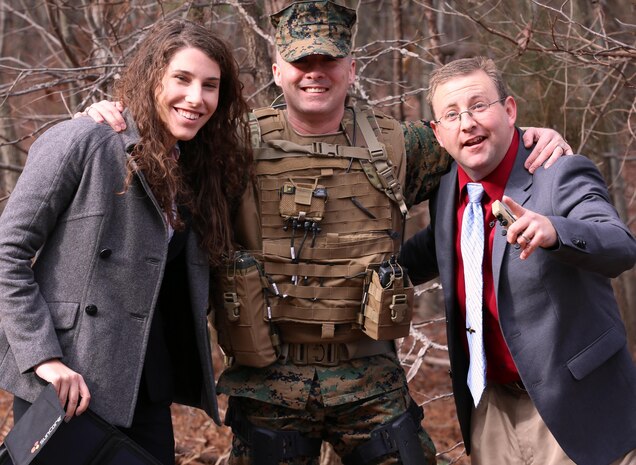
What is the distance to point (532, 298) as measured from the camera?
3314 mm

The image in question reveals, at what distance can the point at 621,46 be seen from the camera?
4352mm

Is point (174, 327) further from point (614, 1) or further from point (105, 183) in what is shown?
point (614, 1)

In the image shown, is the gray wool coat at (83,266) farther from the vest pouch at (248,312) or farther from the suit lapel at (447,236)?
the suit lapel at (447,236)

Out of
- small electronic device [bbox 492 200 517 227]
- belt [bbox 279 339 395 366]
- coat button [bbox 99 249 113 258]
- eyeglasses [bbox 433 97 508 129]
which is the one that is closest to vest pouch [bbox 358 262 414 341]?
belt [bbox 279 339 395 366]

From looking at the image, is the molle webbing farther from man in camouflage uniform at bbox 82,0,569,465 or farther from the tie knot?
the tie knot

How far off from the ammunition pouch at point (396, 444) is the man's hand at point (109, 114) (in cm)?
167

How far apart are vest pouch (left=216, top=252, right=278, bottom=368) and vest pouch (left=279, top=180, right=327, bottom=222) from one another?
26 centimetres

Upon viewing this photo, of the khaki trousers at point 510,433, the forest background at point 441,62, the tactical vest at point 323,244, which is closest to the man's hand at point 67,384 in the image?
the tactical vest at point 323,244

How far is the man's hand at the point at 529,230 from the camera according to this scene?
2.89 meters

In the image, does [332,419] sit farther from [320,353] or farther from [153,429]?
[153,429]

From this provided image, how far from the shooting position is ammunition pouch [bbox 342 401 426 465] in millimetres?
3764

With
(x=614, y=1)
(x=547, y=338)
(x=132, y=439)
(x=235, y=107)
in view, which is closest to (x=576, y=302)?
(x=547, y=338)

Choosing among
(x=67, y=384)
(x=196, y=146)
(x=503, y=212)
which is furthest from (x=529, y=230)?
(x=67, y=384)

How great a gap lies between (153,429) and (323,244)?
1035 millimetres
